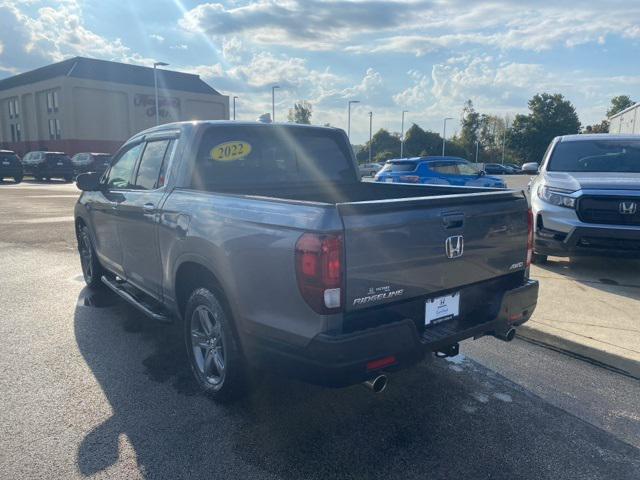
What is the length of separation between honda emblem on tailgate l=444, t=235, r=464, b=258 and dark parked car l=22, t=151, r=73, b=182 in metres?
30.1

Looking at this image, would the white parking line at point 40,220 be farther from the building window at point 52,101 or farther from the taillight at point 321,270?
the building window at point 52,101

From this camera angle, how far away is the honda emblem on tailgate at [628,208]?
19.3 feet

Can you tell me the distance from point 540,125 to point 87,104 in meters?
62.8

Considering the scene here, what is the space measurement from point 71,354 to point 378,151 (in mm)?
76462

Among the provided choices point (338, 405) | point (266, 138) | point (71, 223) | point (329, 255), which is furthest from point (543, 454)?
point (71, 223)

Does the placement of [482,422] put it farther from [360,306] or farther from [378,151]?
[378,151]

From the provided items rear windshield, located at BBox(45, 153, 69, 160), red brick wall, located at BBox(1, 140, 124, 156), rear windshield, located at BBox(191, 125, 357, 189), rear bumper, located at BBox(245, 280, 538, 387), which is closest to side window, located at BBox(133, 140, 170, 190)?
rear windshield, located at BBox(191, 125, 357, 189)

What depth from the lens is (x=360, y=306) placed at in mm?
2572

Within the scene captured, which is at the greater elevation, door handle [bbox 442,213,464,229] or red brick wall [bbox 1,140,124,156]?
red brick wall [bbox 1,140,124,156]

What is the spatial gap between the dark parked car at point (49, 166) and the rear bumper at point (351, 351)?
29631 millimetres

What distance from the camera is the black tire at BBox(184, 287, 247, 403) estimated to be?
3150 millimetres

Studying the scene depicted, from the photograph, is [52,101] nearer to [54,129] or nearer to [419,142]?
[54,129]

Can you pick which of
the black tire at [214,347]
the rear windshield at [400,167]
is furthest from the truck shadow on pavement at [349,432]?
the rear windshield at [400,167]

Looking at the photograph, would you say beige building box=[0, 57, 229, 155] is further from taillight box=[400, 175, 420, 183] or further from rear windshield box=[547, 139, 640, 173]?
rear windshield box=[547, 139, 640, 173]
